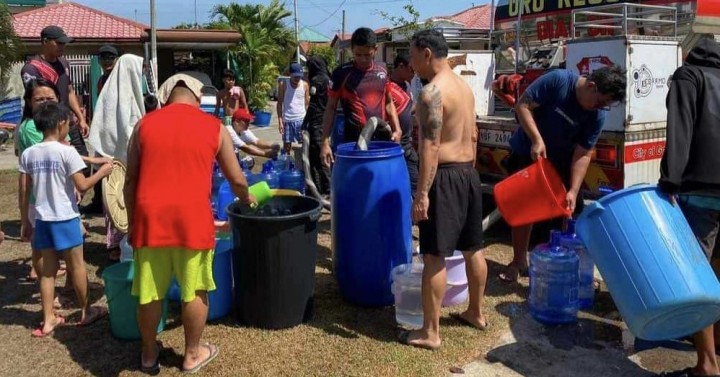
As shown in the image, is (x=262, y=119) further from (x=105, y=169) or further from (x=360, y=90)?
(x=105, y=169)

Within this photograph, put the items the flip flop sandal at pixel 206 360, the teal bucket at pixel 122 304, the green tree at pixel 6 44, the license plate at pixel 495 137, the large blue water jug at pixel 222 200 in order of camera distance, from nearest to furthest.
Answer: the flip flop sandal at pixel 206 360, the teal bucket at pixel 122 304, the large blue water jug at pixel 222 200, the license plate at pixel 495 137, the green tree at pixel 6 44

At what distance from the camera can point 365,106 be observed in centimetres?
577

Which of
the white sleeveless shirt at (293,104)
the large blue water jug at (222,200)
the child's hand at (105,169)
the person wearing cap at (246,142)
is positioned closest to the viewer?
the child's hand at (105,169)

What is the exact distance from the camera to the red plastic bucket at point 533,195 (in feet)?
14.9

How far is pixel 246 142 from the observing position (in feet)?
25.0

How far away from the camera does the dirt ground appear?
3912 millimetres

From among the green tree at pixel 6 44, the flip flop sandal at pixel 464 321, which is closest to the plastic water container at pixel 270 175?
the flip flop sandal at pixel 464 321

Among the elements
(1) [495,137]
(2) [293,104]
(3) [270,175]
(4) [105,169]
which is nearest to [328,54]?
(2) [293,104]

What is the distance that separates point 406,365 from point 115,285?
192 cm

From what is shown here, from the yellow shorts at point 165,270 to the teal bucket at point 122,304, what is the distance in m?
0.54

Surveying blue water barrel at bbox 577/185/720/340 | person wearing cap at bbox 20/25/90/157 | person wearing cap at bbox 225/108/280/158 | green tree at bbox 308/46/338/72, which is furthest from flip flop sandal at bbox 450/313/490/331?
green tree at bbox 308/46/338/72

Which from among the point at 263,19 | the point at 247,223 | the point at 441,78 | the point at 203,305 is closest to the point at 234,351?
the point at 203,305

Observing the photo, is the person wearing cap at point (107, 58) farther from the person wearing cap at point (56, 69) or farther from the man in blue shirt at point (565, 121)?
the man in blue shirt at point (565, 121)

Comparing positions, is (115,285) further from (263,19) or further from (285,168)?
(263,19)
